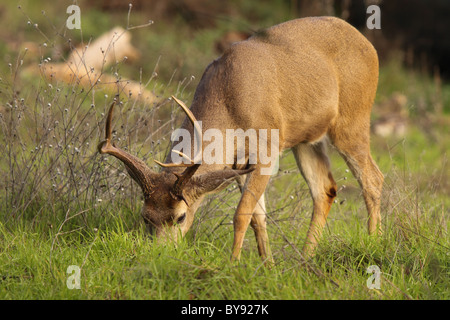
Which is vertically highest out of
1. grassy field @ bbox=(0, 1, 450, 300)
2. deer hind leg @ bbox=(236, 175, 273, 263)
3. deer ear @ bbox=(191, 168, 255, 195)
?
deer ear @ bbox=(191, 168, 255, 195)

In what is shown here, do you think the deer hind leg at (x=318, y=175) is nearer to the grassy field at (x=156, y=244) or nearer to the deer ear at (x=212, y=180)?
the grassy field at (x=156, y=244)

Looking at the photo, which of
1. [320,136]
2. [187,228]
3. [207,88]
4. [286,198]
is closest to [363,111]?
[320,136]

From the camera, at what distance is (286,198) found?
6320 mm

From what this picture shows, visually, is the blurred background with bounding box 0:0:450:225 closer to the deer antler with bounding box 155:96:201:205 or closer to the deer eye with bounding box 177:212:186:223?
the deer antler with bounding box 155:96:201:205

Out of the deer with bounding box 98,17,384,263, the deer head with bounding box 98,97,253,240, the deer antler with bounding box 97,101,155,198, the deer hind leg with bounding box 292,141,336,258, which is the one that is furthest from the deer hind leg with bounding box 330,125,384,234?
the deer antler with bounding box 97,101,155,198

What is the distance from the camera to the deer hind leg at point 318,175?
603 centimetres

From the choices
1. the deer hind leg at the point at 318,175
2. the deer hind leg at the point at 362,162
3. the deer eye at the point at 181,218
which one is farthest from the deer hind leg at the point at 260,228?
the deer hind leg at the point at 362,162

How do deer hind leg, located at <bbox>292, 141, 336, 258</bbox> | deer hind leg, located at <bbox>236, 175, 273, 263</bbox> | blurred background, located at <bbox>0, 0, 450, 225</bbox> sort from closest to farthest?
blurred background, located at <bbox>0, 0, 450, 225</bbox> < deer hind leg, located at <bbox>236, 175, 273, 263</bbox> < deer hind leg, located at <bbox>292, 141, 336, 258</bbox>

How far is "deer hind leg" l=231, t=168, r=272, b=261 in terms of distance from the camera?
5047 millimetres

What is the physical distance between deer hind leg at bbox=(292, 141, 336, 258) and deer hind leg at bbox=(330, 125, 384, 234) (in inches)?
9.4

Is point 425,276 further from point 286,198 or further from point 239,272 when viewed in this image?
point 286,198

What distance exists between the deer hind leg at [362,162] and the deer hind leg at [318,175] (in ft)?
0.78

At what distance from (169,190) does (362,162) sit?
2015 mm

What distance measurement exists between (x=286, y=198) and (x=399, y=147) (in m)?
4.36
